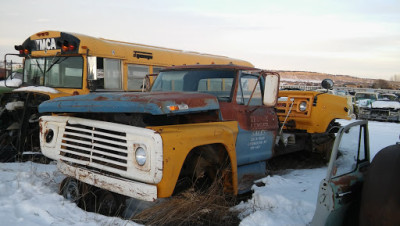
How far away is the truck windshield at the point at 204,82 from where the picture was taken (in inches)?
200

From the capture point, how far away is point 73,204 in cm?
436

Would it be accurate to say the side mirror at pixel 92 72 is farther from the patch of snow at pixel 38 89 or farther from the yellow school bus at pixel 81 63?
the patch of snow at pixel 38 89

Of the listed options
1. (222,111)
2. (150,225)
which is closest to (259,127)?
(222,111)

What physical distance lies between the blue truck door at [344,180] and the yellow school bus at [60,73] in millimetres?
3860

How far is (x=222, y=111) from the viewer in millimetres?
4730

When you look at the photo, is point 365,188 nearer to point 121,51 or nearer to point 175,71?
point 175,71

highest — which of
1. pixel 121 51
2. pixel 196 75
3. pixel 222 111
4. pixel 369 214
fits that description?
pixel 121 51

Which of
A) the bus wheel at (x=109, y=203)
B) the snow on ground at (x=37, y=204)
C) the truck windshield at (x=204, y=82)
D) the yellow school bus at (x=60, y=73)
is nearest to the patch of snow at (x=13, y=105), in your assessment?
the yellow school bus at (x=60, y=73)

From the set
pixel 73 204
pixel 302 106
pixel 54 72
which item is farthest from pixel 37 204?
pixel 302 106

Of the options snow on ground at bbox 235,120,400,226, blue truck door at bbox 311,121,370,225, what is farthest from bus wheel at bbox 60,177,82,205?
blue truck door at bbox 311,121,370,225

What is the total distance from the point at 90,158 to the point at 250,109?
230 cm

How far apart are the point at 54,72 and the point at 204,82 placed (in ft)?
15.3

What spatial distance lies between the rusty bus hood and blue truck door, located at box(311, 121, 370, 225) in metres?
1.66

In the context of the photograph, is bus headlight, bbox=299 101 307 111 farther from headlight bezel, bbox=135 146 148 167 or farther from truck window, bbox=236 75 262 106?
headlight bezel, bbox=135 146 148 167
